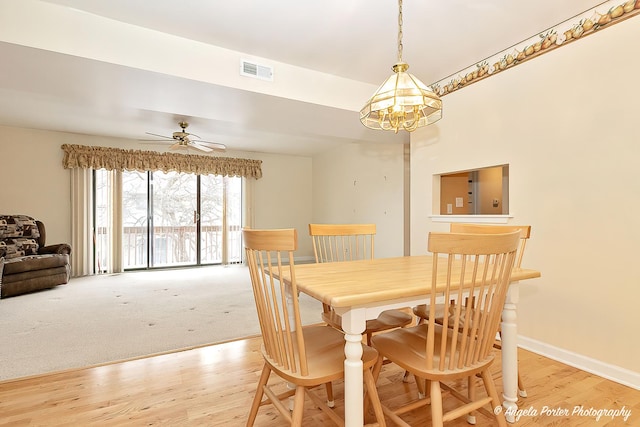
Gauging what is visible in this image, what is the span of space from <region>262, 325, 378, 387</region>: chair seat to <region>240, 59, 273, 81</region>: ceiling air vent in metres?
2.14

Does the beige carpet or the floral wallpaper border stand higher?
the floral wallpaper border

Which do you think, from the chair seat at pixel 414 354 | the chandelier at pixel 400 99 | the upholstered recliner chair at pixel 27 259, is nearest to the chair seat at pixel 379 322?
the chair seat at pixel 414 354

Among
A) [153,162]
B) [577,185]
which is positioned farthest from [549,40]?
[153,162]

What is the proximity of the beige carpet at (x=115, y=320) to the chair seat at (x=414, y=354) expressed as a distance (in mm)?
1673

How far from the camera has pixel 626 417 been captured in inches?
62.9

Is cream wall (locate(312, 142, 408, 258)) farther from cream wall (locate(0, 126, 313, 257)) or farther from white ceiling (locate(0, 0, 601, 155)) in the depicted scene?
cream wall (locate(0, 126, 313, 257))

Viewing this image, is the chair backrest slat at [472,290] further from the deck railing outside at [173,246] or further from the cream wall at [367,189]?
the deck railing outside at [173,246]

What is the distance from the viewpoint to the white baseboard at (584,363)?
74.9 inches

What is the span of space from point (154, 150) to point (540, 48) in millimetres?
5821

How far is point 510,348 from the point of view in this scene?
5.10 feet

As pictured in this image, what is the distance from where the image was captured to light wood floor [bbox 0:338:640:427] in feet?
5.20

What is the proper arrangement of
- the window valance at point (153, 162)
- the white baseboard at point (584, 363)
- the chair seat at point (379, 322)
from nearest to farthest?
the chair seat at point (379, 322) < the white baseboard at point (584, 363) < the window valance at point (153, 162)

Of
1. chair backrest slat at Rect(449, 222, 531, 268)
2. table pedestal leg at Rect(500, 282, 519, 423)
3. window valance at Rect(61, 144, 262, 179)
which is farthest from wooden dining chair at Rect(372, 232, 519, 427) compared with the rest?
window valance at Rect(61, 144, 262, 179)

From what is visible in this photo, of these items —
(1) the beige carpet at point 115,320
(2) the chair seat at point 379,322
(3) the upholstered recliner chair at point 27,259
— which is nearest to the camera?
(2) the chair seat at point 379,322
